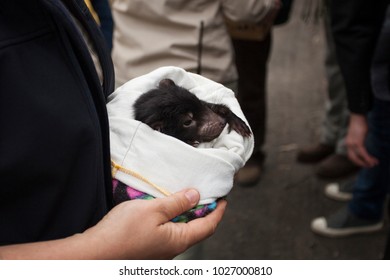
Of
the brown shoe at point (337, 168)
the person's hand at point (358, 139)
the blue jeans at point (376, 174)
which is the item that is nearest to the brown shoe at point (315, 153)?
the brown shoe at point (337, 168)

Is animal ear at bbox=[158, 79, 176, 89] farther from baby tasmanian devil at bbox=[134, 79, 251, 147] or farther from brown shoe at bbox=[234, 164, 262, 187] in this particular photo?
brown shoe at bbox=[234, 164, 262, 187]

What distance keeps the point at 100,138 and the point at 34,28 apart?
0.29m

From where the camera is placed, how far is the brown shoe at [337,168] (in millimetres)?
3982

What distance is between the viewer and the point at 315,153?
4.27 metres

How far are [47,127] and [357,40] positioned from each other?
1939mm

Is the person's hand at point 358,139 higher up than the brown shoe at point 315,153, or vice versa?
the person's hand at point 358,139

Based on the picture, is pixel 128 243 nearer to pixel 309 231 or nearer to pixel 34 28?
pixel 34 28

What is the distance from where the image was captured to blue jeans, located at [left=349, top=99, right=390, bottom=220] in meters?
2.96

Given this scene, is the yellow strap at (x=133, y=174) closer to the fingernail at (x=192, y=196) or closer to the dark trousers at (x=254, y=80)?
the fingernail at (x=192, y=196)

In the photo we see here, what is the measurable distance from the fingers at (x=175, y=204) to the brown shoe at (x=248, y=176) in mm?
2776

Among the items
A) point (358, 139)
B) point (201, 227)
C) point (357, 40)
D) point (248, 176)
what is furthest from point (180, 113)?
point (248, 176)

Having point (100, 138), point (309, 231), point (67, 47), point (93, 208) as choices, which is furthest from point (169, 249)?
point (309, 231)

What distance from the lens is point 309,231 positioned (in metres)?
3.54
